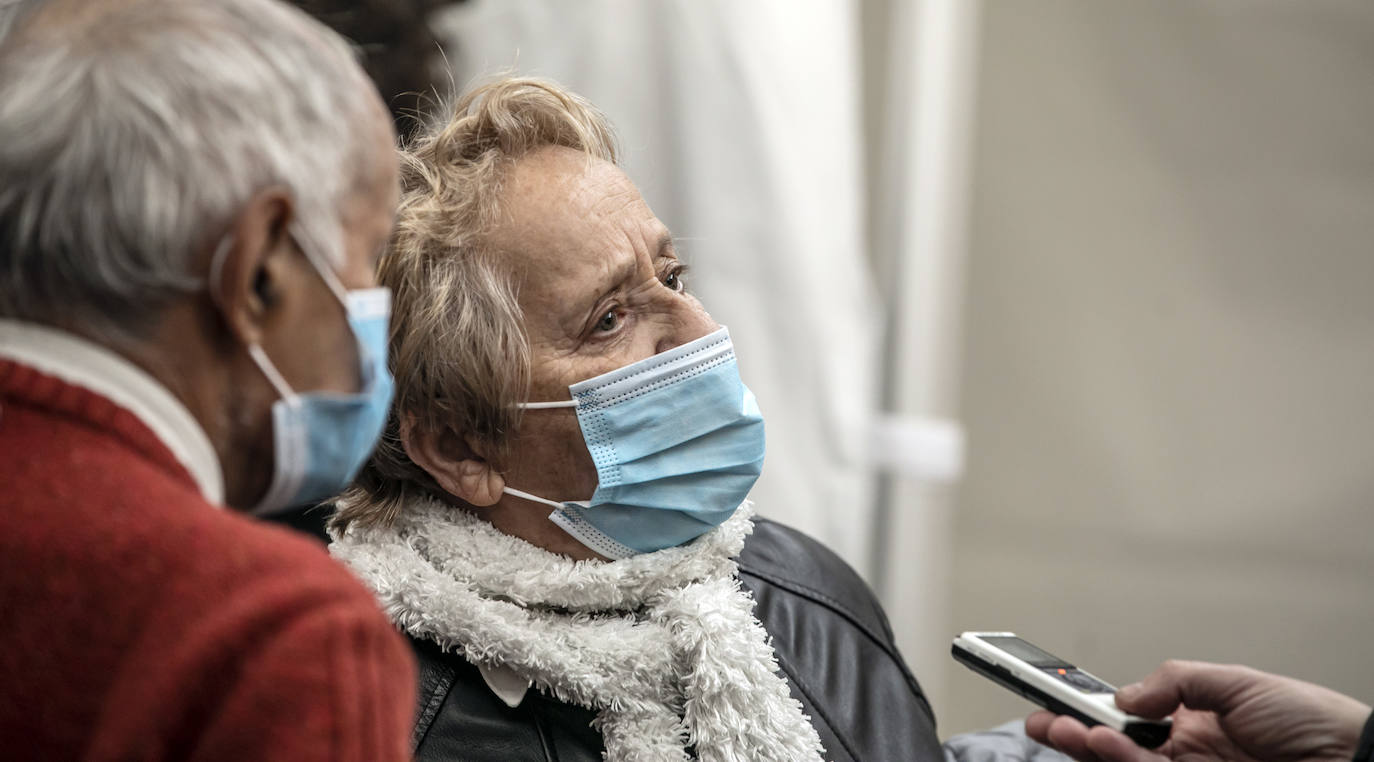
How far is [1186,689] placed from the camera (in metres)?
1.42

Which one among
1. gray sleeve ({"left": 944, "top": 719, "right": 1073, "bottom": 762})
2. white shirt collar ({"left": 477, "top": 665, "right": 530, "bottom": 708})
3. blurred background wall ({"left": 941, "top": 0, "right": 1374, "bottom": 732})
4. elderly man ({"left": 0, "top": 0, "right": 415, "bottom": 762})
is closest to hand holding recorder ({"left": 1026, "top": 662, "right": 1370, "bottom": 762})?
gray sleeve ({"left": 944, "top": 719, "right": 1073, "bottom": 762})

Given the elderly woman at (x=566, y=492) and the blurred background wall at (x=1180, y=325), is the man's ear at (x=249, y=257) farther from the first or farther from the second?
the blurred background wall at (x=1180, y=325)

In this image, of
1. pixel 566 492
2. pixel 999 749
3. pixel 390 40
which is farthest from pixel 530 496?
pixel 390 40

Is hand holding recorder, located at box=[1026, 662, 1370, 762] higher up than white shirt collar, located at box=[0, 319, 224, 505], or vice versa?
white shirt collar, located at box=[0, 319, 224, 505]

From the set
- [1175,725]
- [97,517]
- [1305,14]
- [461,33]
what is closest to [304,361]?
[97,517]

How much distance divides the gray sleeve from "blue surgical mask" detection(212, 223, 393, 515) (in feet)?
3.70

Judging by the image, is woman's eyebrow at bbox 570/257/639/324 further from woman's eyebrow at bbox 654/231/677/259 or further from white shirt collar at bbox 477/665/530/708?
white shirt collar at bbox 477/665/530/708

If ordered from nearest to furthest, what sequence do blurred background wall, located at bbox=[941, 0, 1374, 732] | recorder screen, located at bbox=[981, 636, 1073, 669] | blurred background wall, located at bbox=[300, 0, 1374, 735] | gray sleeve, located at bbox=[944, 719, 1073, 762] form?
recorder screen, located at bbox=[981, 636, 1073, 669] → gray sleeve, located at bbox=[944, 719, 1073, 762] → blurred background wall, located at bbox=[300, 0, 1374, 735] → blurred background wall, located at bbox=[941, 0, 1374, 732]

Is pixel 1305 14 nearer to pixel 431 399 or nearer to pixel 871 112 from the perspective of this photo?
pixel 871 112

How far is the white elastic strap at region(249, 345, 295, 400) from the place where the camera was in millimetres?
891

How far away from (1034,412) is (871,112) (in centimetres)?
105

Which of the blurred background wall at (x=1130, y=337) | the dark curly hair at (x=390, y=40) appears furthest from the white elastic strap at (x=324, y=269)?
the blurred background wall at (x=1130, y=337)

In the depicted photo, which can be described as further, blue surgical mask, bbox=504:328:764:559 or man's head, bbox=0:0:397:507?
blue surgical mask, bbox=504:328:764:559

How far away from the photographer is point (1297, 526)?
144 inches
